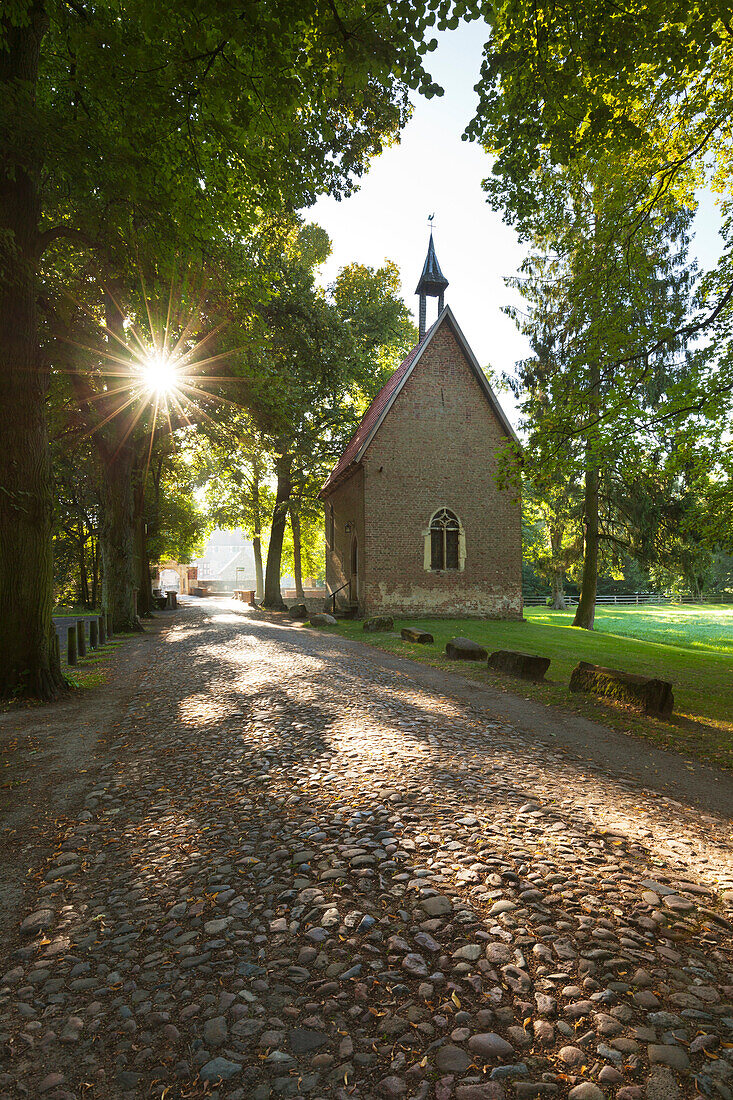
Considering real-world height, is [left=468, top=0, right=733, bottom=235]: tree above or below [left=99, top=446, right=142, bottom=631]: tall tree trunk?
above

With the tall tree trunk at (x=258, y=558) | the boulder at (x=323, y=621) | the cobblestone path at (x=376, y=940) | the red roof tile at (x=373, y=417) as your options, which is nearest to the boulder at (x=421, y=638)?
the boulder at (x=323, y=621)

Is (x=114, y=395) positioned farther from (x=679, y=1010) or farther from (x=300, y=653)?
(x=679, y=1010)

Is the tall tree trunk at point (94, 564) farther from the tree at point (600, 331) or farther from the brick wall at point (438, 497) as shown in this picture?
the tree at point (600, 331)

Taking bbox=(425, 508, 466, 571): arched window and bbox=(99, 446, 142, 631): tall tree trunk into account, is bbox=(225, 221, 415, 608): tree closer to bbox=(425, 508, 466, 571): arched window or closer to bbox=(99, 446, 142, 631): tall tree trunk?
bbox=(99, 446, 142, 631): tall tree trunk

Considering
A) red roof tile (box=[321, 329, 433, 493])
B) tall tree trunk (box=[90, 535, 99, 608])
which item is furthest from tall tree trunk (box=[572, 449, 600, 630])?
tall tree trunk (box=[90, 535, 99, 608])

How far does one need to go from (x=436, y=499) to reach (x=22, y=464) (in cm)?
1716

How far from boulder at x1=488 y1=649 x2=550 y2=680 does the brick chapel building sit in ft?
39.0

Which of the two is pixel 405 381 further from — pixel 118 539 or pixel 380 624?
pixel 118 539

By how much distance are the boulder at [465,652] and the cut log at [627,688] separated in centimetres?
335

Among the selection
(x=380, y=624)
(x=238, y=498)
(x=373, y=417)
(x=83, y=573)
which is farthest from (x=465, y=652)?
(x=238, y=498)

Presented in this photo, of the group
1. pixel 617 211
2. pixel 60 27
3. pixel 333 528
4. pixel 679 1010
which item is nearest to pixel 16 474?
pixel 60 27

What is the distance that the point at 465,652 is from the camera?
39.8ft

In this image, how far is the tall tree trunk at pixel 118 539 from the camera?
723 inches

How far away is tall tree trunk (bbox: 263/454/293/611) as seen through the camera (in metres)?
30.3
